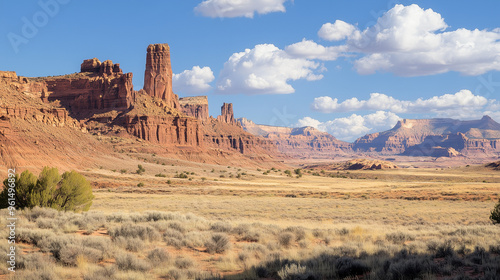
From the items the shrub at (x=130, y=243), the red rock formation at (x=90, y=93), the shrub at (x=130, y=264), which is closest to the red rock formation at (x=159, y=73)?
the red rock formation at (x=90, y=93)

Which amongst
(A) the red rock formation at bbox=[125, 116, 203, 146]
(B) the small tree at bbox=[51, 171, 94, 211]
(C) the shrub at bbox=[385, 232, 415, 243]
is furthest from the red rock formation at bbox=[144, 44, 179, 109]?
(C) the shrub at bbox=[385, 232, 415, 243]

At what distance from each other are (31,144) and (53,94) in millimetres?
78735

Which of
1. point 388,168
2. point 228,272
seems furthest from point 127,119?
point 228,272

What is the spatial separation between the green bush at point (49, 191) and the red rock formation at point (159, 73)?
130 metres

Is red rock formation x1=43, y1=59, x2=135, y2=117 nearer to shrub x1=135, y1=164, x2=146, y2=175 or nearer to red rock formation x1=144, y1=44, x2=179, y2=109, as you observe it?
red rock formation x1=144, y1=44, x2=179, y2=109

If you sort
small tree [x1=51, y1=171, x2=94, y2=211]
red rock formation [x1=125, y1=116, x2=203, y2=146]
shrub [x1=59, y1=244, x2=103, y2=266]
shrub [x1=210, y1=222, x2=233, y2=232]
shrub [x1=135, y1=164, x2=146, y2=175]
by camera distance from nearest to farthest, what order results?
shrub [x1=59, y1=244, x2=103, y2=266] < shrub [x1=210, y1=222, x2=233, y2=232] < small tree [x1=51, y1=171, x2=94, y2=211] < shrub [x1=135, y1=164, x2=146, y2=175] < red rock formation [x1=125, y1=116, x2=203, y2=146]

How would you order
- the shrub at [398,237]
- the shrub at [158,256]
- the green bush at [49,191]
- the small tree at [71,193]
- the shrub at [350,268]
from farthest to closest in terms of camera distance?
1. the small tree at [71,193]
2. the green bush at [49,191]
3. the shrub at [398,237]
4. the shrub at [158,256]
5. the shrub at [350,268]

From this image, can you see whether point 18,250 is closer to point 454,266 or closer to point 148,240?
point 148,240

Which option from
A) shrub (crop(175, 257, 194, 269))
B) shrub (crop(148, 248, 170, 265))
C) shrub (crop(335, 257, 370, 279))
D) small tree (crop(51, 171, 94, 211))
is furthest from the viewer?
small tree (crop(51, 171, 94, 211))

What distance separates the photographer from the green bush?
19.1m

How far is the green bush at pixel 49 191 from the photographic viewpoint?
62.6 ft

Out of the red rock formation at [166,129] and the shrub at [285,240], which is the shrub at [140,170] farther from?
the shrub at [285,240]

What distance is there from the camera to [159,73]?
488ft

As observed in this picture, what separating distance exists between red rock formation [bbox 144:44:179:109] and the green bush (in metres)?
130
